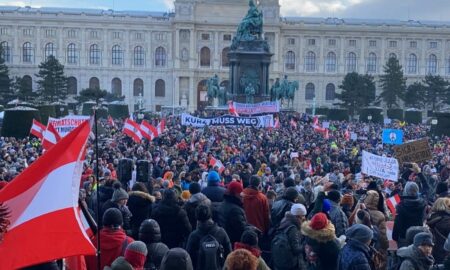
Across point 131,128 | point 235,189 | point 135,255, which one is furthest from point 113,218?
point 131,128

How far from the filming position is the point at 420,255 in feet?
18.2

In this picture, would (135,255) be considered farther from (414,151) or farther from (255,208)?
(414,151)

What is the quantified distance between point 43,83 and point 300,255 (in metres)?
62.8

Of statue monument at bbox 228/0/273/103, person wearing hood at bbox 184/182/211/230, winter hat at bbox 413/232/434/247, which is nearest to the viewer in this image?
winter hat at bbox 413/232/434/247

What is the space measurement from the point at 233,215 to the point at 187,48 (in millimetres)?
73787

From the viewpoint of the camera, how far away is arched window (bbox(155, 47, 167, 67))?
8138cm

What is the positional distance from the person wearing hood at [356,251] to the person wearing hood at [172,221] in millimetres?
2397

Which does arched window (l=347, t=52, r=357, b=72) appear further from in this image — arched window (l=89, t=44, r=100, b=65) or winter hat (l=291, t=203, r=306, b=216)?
winter hat (l=291, t=203, r=306, b=216)

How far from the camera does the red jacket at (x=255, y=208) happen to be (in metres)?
8.32

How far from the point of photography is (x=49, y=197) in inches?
177

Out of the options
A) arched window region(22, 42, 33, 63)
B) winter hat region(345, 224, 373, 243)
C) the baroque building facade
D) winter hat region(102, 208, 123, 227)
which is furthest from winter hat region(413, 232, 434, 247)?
arched window region(22, 42, 33, 63)

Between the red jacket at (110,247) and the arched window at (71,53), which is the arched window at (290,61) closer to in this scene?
the arched window at (71,53)

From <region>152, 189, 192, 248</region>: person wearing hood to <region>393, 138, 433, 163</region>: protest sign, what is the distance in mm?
6777

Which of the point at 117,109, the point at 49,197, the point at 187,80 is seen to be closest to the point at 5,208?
the point at 49,197
